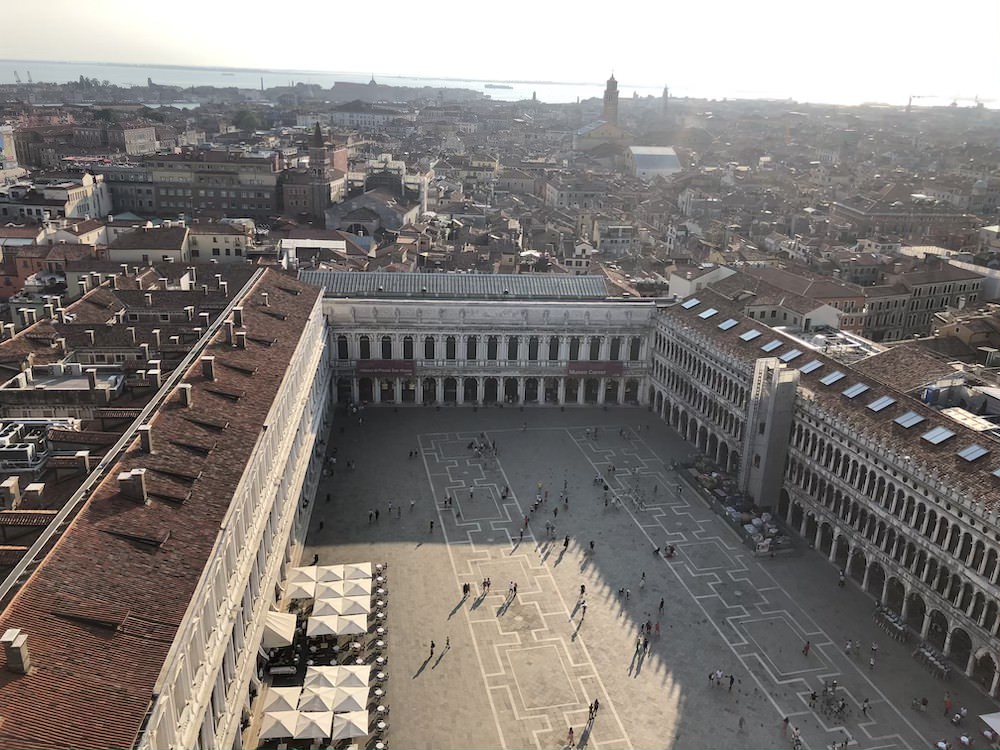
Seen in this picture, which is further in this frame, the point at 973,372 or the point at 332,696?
the point at 973,372

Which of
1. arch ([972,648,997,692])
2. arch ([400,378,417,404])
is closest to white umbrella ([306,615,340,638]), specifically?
arch ([972,648,997,692])

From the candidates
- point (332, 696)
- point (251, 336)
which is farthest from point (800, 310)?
point (332, 696)

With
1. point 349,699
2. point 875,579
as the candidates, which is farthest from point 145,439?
point 875,579

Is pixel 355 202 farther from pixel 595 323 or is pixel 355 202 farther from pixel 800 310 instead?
pixel 800 310

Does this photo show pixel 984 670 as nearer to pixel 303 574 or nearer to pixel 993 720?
pixel 993 720

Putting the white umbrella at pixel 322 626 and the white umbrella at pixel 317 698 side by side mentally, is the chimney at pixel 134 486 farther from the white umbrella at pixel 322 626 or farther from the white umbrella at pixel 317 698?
the white umbrella at pixel 322 626

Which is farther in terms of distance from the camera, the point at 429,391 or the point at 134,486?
the point at 429,391
